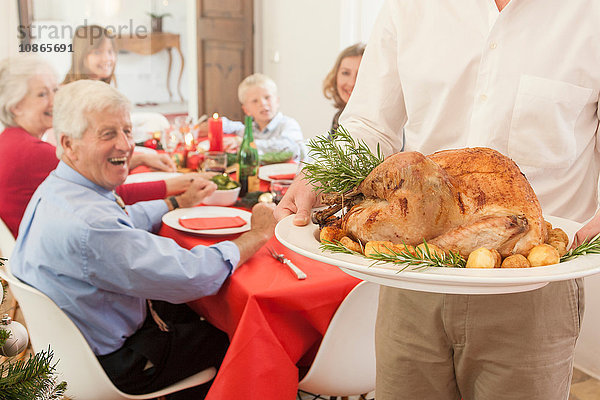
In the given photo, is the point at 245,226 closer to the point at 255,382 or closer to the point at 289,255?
the point at 289,255

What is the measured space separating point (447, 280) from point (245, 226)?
130 cm

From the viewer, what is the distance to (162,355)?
1696 mm

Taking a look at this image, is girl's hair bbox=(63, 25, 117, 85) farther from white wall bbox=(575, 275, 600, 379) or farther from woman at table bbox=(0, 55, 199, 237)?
white wall bbox=(575, 275, 600, 379)

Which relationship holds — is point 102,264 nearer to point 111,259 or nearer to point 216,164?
point 111,259

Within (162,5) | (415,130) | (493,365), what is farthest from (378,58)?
(162,5)

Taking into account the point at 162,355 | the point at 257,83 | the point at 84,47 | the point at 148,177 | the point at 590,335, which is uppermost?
the point at 84,47

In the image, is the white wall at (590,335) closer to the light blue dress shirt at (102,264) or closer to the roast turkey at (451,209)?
the light blue dress shirt at (102,264)

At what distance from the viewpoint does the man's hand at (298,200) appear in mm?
977

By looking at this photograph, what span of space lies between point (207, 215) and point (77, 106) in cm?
58

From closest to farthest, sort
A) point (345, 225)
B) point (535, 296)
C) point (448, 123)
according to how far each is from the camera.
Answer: point (345, 225), point (535, 296), point (448, 123)

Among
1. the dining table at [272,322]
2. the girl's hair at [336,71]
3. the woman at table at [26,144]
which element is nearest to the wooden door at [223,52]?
the girl's hair at [336,71]

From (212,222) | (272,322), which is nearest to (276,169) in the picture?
(212,222)

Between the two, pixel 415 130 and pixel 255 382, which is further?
pixel 255 382

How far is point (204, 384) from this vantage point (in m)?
1.89
